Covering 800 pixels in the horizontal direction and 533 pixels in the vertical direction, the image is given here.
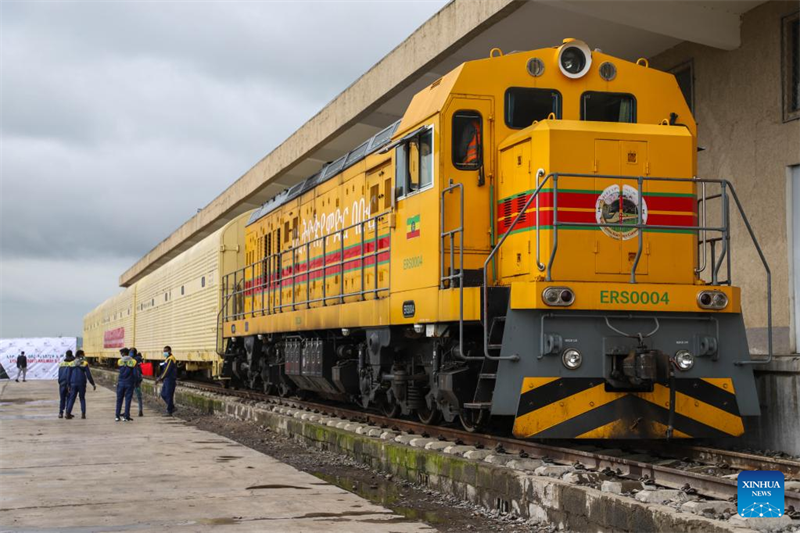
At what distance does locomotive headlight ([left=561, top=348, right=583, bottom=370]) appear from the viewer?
25.8 feet

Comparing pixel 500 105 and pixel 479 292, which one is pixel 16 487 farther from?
pixel 500 105

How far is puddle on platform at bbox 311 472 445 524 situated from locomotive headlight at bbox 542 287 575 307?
6.71ft

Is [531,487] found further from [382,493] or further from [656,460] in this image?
[382,493]

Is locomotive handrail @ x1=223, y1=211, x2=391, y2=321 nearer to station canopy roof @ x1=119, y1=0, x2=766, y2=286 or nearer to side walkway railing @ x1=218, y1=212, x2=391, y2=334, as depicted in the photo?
side walkway railing @ x1=218, y1=212, x2=391, y2=334

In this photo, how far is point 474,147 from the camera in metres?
9.10

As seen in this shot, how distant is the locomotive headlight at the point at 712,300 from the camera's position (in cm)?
821

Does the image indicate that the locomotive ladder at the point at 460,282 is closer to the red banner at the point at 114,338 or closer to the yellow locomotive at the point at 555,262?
the yellow locomotive at the point at 555,262

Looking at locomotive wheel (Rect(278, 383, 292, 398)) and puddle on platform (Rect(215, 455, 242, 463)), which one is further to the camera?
locomotive wheel (Rect(278, 383, 292, 398))

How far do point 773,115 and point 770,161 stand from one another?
61cm

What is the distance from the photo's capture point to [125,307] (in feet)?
134

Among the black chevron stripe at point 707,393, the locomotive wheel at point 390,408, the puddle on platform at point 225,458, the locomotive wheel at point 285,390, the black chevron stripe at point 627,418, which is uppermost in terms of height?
the black chevron stripe at point 707,393

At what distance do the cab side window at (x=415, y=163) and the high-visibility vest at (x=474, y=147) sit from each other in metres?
0.41

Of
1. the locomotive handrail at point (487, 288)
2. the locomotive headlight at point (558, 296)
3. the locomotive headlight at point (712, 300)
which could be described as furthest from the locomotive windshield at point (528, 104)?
the locomotive headlight at point (712, 300)

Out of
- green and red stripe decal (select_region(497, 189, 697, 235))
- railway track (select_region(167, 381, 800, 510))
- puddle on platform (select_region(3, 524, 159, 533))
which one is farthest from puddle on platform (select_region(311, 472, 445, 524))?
green and red stripe decal (select_region(497, 189, 697, 235))
